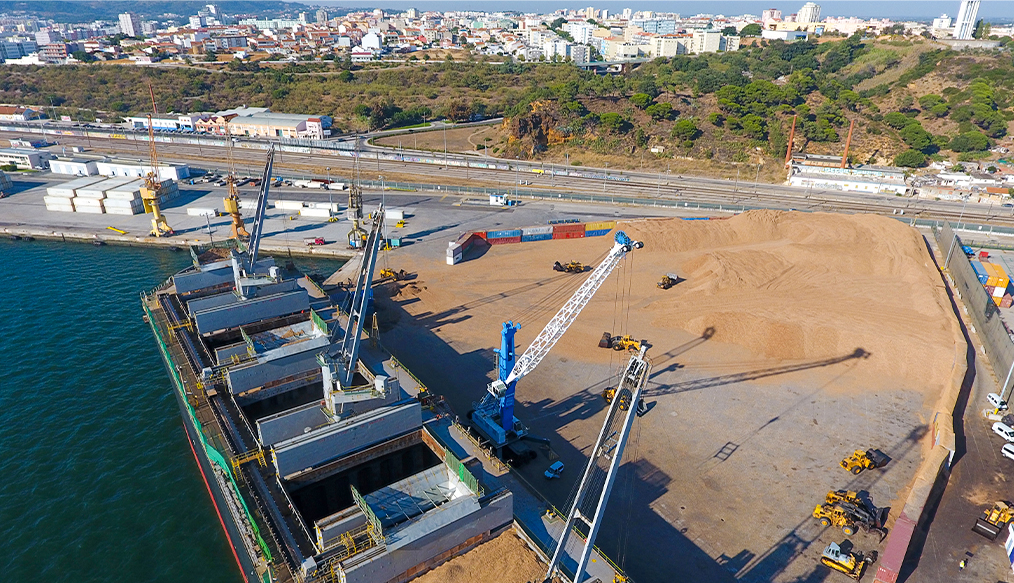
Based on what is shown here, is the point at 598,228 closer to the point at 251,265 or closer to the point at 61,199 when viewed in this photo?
the point at 251,265

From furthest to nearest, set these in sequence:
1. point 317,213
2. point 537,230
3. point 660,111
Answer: point 660,111 < point 317,213 < point 537,230

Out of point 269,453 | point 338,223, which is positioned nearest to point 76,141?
point 338,223

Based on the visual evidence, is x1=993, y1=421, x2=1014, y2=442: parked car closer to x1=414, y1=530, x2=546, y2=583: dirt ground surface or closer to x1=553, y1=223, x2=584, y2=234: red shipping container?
x1=414, y1=530, x2=546, y2=583: dirt ground surface

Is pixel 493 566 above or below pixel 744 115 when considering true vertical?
below

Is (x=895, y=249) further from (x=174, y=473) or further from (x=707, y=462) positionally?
(x=174, y=473)

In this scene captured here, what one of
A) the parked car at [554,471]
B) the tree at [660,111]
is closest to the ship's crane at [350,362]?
the parked car at [554,471]

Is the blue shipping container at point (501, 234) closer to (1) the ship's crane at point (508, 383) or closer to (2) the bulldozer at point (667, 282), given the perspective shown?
(2) the bulldozer at point (667, 282)

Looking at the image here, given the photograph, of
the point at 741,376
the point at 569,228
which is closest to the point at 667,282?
the point at 741,376

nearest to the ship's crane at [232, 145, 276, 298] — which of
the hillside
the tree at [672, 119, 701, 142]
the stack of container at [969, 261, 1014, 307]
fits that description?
the stack of container at [969, 261, 1014, 307]
